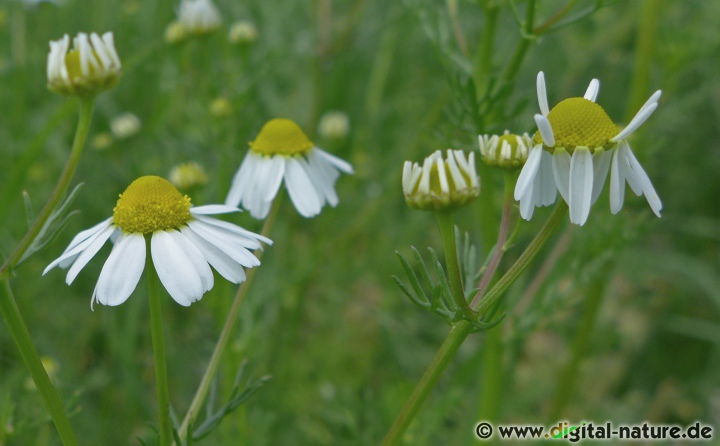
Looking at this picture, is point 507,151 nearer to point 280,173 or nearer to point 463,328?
point 463,328

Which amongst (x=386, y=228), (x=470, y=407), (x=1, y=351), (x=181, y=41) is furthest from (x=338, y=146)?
(x=1, y=351)

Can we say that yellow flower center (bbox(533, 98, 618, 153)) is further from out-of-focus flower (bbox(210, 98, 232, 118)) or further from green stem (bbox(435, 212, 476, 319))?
out-of-focus flower (bbox(210, 98, 232, 118))

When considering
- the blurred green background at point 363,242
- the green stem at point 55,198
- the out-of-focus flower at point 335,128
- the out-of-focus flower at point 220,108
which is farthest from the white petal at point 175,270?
the out-of-focus flower at point 335,128

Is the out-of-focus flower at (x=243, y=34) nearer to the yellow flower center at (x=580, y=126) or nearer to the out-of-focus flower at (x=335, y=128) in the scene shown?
the out-of-focus flower at (x=335, y=128)

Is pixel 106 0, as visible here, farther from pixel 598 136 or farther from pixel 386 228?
pixel 598 136

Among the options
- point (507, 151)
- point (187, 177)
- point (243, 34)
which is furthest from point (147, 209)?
point (243, 34)

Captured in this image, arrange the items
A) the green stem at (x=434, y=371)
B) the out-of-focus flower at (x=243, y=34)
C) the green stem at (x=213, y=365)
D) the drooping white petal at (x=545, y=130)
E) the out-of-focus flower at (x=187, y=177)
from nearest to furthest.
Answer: the drooping white petal at (x=545, y=130) < the green stem at (x=434, y=371) < the green stem at (x=213, y=365) < the out-of-focus flower at (x=187, y=177) < the out-of-focus flower at (x=243, y=34)
